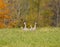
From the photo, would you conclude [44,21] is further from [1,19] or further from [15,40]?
[15,40]

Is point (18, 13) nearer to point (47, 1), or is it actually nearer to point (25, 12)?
point (25, 12)

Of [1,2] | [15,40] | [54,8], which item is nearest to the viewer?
[15,40]

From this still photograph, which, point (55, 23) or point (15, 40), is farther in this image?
point (55, 23)

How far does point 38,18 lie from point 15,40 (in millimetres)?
19439

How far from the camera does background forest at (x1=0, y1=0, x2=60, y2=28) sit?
29906mm

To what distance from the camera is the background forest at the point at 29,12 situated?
29.9 metres

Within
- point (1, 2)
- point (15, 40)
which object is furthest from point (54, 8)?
point (15, 40)

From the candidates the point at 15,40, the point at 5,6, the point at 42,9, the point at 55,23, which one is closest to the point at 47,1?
the point at 42,9

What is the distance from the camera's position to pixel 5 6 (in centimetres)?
2995

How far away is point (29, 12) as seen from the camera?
101 feet

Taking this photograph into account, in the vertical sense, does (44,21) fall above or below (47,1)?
below

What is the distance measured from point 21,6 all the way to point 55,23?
219 inches

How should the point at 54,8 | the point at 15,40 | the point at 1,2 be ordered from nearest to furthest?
the point at 15,40 → the point at 1,2 → the point at 54,8

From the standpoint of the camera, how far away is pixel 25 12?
1225 inches
